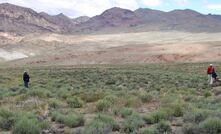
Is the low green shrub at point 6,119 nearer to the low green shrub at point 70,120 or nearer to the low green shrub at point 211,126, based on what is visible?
the low green shrub at point 70,120

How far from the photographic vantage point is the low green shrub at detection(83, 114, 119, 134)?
10961 millimetres

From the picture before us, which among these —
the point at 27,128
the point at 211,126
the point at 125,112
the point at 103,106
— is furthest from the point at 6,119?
the point at 211,126

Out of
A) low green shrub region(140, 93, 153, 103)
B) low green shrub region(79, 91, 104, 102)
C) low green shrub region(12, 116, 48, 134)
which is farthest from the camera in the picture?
low green shrub region(79, 91, 104, 102)

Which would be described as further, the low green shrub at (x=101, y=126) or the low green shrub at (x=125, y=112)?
the low green shrub at (x=125, y=112)

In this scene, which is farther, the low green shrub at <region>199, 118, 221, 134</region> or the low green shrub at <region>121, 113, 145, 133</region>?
the low green shrub at <region>121, 113, 145, 133</region>

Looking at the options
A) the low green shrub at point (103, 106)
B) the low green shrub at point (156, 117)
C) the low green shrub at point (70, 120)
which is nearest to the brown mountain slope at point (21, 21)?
the low green shrub at point (103, 106)

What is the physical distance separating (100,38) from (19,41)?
2677cm

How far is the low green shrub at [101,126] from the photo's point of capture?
10961 mm

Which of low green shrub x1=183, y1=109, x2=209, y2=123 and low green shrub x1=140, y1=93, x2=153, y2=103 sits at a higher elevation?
low green shrub x1=183, y1=109, x2=209, y2=123

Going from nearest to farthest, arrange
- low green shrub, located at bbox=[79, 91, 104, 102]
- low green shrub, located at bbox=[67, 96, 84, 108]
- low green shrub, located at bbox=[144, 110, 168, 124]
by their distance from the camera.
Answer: low green shrub, located at bbox=[144, 110, 168, 124] < low green shrub, located at bbox=[67, 96, 84, 108] < low green shrub, located at bbox=[79, 91, 104, 102]

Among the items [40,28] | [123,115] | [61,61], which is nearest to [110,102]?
[123,115]

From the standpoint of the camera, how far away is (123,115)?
15141 mm

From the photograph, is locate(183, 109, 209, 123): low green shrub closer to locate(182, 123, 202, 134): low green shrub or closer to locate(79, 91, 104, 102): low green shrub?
locate(182, 123, 202, 134): low green shrub

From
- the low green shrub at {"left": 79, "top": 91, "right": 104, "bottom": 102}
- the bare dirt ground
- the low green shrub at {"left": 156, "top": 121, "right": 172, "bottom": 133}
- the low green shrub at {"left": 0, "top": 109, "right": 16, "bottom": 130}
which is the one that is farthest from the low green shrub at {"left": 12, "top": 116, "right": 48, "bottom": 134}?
the bare dirt ground
